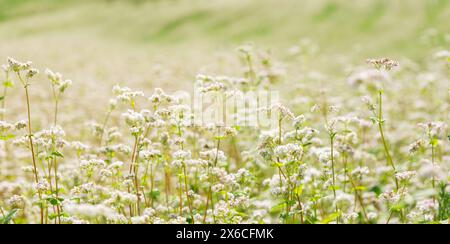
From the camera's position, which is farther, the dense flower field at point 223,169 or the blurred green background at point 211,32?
the blurred green background at point 211,32

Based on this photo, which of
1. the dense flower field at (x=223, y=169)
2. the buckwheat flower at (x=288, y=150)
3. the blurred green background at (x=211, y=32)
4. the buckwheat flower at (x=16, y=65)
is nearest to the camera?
the buckwheat flower at (x=288, y=150)

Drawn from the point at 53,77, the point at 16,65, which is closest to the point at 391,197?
the point at 53,77

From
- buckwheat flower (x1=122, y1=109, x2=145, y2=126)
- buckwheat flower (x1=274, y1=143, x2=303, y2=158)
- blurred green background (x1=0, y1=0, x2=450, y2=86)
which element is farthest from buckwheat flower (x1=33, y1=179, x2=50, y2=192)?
blurred green background (x1=0, y1=0, x2=450, y2=86)

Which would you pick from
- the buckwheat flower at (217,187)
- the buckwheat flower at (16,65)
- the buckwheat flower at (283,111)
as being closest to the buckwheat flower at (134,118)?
the buckwheat flower at (217,187)

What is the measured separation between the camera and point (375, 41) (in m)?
30.5

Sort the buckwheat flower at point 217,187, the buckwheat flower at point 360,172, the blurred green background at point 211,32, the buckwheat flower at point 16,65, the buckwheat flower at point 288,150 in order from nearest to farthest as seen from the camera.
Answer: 1. the buckwheat flower at point 288,150
2. the buckwheat flower at point 217,187
3. the buckwheat flower at point 16,65
4. the buckwheat flower at point 360,172
5. the blurred green background at point 211,32

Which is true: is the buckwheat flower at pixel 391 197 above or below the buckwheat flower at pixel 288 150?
below

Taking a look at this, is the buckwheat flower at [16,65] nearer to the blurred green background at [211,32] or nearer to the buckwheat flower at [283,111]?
the buckwheat flower at [283,111]

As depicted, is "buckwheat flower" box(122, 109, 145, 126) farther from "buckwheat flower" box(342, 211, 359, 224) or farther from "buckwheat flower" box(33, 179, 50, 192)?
"buckwheat flower" box(342, 211, 359, 224)

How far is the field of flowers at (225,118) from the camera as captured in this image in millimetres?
5508

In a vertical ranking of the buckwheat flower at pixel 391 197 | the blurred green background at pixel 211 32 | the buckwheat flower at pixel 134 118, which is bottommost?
the buckwheat flower at pixel 391 197
